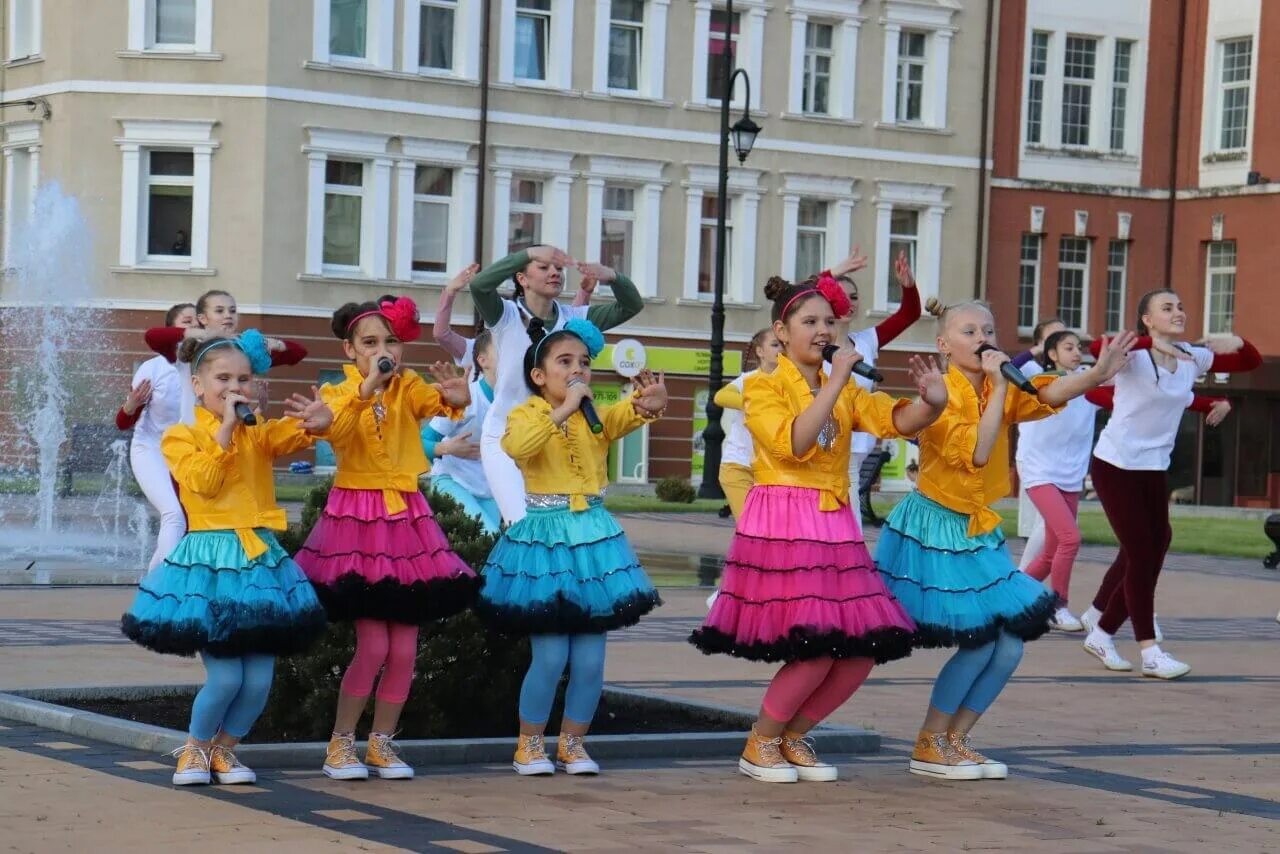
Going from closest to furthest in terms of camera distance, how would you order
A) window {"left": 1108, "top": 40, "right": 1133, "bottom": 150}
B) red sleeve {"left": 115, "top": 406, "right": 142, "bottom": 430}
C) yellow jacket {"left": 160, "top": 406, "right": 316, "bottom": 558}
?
yellow jacket {"left": 160, "top": 406, "right": 316, "bottom": 558}
red sleeve {"left": 115, "top": 406, "right": 142, "bottom": 430}
window {"left": 1108, "top": 40, "right": 1133, "bottom": 150}

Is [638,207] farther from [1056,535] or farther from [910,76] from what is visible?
[1056,535]

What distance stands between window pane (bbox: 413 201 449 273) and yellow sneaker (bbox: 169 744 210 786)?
35308 millimetres

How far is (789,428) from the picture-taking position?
28.6ft

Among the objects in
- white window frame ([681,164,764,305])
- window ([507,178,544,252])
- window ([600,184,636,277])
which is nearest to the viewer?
window ([507,178,544,252])

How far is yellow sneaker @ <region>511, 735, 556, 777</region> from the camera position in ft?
28.6

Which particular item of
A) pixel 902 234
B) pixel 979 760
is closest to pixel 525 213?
pixel 902 234

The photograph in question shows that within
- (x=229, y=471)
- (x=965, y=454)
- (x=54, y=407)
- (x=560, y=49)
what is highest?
(x=560, y=49)

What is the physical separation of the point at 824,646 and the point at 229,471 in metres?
2.22

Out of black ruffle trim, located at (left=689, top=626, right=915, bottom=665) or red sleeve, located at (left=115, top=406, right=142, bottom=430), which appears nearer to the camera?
black ruffle trim, located at (left=689, top=626, right=915, bottom=665)

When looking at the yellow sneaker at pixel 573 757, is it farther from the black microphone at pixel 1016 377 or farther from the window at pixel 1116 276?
the window at pixel 1116 276

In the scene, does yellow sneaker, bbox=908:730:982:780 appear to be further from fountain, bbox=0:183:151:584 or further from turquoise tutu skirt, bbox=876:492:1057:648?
fountain, bbox=0:183:151:584

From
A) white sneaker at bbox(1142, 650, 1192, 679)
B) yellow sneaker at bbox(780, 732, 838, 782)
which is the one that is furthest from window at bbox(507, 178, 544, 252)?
yellow sneaker at bbox(780, 732, 838, 782)

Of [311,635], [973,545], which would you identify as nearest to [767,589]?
[973,545]

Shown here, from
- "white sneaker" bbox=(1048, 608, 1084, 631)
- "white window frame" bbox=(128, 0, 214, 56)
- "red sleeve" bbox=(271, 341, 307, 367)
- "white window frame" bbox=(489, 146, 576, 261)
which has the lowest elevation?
"white sneaker" bbox=(1048, 608, 1084, 631)
